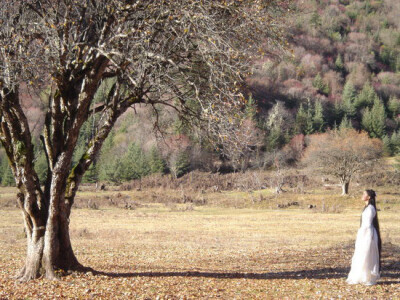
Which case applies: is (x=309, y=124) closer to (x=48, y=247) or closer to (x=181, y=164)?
(x=181, y=164)

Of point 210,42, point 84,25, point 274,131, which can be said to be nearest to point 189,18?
point 210,42

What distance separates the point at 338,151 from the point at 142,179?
28423mm

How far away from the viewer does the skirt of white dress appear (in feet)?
27.1

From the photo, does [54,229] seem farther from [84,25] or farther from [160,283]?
[84,25]

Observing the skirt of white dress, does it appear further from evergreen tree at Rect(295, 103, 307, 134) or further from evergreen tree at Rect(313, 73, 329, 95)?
evergreen tree at Rect(313, 73, 329, 95)

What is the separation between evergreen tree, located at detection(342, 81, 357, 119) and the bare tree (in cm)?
9540

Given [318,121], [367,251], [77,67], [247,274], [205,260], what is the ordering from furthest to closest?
1. [318,121]
2. [205,260]
3. [247,274]
4. [367,251]
5. [77,67]

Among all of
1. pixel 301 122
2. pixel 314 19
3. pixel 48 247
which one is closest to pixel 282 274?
pixel 48 247

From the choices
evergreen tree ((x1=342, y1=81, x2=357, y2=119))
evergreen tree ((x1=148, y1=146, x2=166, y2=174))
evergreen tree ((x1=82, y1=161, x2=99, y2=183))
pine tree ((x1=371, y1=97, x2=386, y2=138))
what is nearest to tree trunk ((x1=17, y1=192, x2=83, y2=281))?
evergreen tree ((x1=82, y1=161, x2=99, y2=183))

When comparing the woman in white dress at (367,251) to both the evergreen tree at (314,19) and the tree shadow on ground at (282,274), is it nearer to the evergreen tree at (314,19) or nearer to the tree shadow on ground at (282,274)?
the tree shadow on ground at (282,274)

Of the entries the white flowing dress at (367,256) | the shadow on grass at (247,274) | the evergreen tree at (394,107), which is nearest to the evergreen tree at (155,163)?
the shadow on grass at (247,274)

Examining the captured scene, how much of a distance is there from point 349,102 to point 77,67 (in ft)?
330

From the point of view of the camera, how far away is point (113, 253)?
43.9 feet

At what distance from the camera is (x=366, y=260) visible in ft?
27.1
